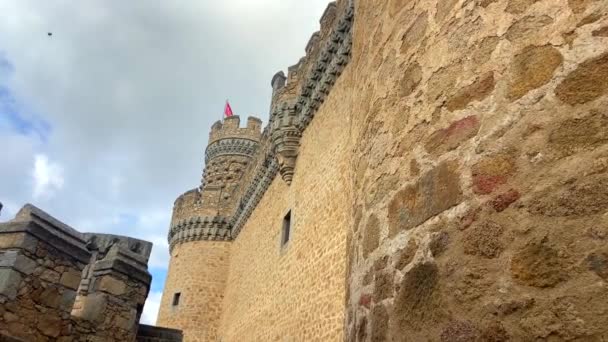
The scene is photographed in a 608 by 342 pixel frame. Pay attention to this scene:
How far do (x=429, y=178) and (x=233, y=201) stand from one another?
1483 centimetres

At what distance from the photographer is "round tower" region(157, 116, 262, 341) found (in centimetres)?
1484

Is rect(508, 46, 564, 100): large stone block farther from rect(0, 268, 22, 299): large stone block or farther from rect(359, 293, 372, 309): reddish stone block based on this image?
rect(0, 268, 22, 299): large stone block

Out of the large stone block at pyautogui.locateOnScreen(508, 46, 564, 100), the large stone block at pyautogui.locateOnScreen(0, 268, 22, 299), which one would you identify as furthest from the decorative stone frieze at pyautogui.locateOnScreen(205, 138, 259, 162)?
the large stone block at pyautogui.locateOnScreen(508, 46, 564, 100)

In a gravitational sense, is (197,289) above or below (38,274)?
above

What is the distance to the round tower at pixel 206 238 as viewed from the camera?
14.8 meters

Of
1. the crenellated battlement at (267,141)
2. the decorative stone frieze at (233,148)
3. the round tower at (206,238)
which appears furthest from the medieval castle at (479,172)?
the decorative stone frieze at (233,148)

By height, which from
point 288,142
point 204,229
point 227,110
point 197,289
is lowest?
point 197,289

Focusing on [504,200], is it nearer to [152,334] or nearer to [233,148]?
[152,334]

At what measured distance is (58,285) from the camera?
16.0 ft

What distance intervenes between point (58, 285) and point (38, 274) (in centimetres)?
25

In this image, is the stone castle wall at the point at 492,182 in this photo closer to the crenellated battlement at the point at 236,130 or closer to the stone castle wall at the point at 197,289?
the stone castle wall at the point at 197,289

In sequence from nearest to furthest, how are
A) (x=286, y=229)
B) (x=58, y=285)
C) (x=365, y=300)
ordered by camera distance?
(x=365, y=300) < (x=58, y=285) < (x=286, y=229)

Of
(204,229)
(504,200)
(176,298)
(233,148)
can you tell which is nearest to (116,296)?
(504,200)

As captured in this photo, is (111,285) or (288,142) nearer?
(111,285)
